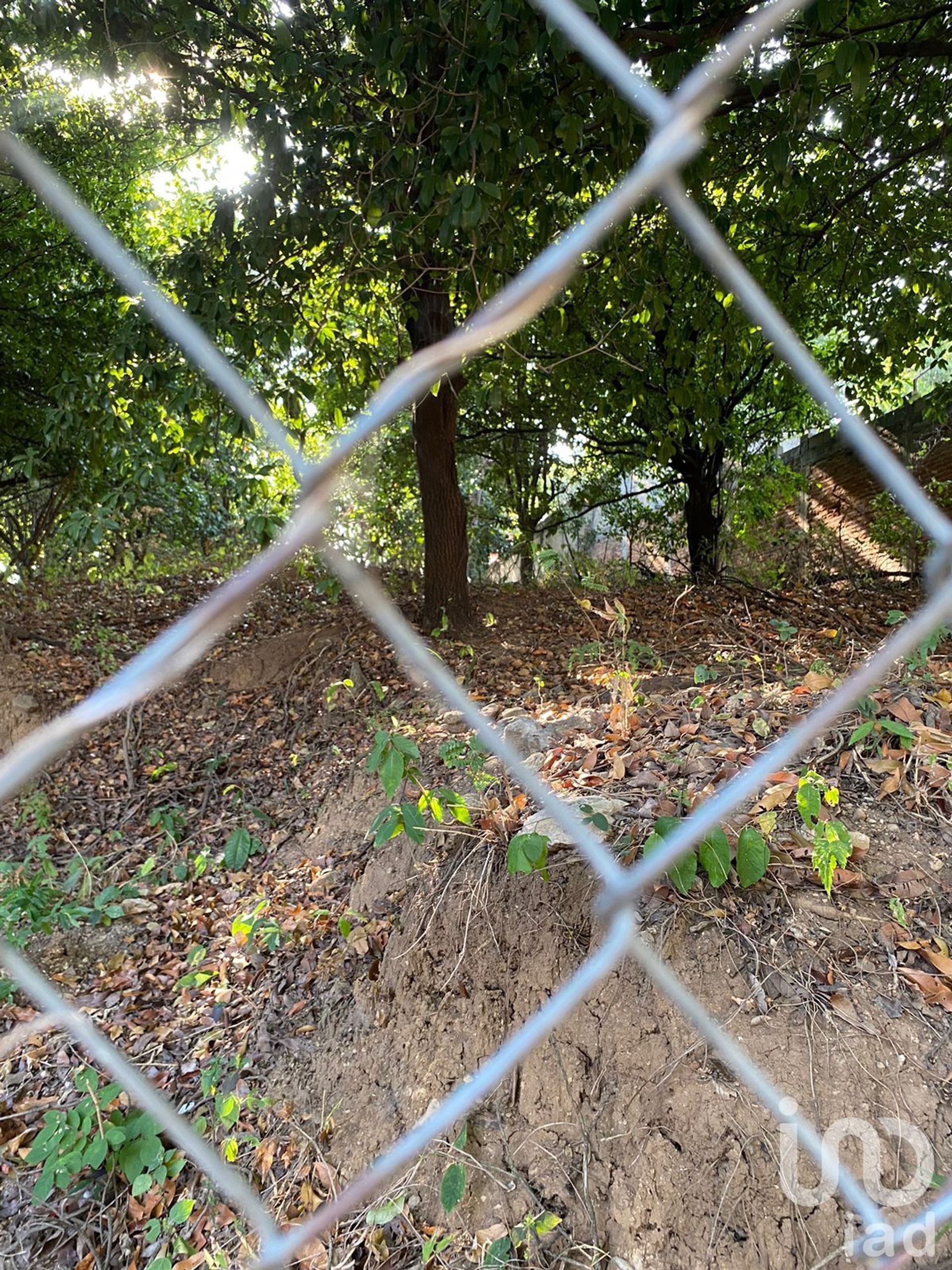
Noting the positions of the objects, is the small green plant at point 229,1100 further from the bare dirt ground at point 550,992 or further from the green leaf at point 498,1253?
the green leaf at point 498,1253

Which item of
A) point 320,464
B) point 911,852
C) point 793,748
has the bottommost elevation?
point 911,852

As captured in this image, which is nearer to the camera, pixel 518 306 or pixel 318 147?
pixel 518 306

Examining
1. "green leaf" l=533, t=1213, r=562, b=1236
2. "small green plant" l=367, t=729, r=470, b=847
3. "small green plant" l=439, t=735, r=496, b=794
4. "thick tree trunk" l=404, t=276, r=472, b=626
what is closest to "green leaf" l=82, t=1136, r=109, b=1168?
"small green plant" l=367, t=729, r=470, b=847

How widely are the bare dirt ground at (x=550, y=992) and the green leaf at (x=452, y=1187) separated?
31 millimetres

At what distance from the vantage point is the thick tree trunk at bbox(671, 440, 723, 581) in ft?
21.9

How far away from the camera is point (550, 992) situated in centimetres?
170

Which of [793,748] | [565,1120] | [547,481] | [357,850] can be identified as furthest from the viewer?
[547,481]

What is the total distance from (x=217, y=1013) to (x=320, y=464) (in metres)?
2.22

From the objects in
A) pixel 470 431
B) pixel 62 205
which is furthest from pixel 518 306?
pixel 470 431

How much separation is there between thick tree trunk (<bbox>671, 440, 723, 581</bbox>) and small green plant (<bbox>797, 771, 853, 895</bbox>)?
509 centimetres

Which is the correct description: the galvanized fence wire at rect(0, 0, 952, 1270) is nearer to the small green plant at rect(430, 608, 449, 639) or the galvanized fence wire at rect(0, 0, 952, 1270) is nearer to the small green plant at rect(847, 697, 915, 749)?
the small green plant at rect(847, 697, 915, 749)

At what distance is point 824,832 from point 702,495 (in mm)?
5585

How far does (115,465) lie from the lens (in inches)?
155

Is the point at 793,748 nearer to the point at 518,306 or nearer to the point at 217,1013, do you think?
the point at 518,306
